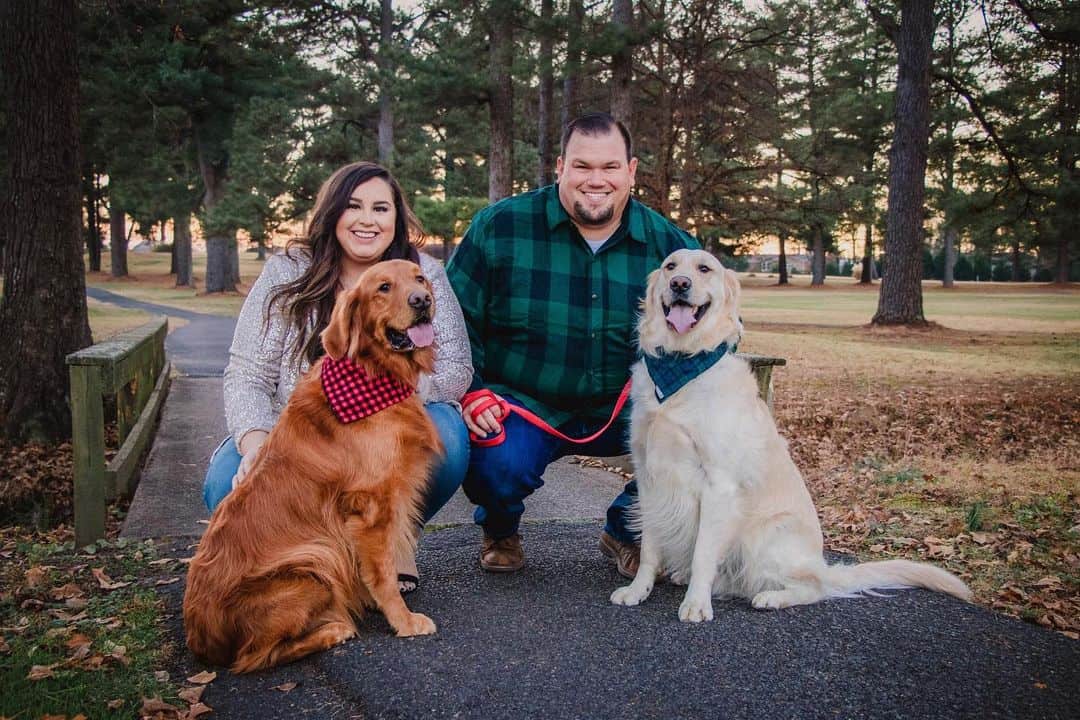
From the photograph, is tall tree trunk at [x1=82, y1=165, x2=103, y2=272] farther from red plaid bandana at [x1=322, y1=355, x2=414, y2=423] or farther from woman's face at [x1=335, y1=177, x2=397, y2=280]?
red plaid bandana at [x1=322, y1=355, x2=414, y2=423]

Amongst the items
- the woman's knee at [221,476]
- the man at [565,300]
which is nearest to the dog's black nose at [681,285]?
the man at [565,300]

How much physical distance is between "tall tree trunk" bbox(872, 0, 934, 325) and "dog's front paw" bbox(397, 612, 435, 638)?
43.9 feet

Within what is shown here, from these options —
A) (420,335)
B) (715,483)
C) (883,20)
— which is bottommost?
(715,483)

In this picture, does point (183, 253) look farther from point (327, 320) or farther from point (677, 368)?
point (677, 368)

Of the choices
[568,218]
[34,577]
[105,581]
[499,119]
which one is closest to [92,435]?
[34,577]

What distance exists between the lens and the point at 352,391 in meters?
2.71

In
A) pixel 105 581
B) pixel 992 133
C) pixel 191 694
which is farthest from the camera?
pixel 992 133

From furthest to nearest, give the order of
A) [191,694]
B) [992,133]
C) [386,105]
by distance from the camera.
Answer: [386,105] < [992,133] < [191,694]

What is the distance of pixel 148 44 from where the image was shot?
21469 millimetres

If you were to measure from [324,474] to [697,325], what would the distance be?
62.8 inches

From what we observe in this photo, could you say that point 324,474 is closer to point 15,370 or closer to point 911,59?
point 15,370

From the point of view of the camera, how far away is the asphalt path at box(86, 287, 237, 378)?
10.5m

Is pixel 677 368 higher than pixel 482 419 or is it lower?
higher

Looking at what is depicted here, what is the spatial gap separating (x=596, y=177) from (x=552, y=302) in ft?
1.99
